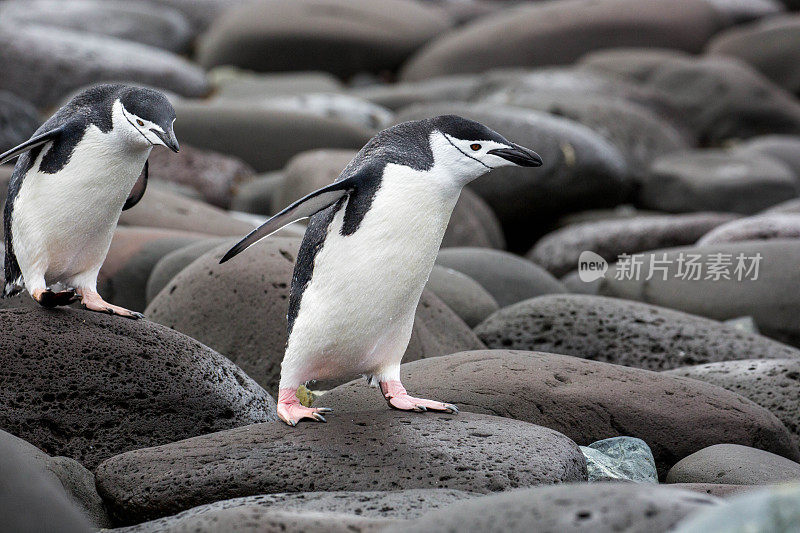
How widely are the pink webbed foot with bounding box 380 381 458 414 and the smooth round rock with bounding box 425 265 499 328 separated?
2056 mm

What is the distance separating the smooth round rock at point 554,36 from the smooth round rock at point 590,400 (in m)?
12.3

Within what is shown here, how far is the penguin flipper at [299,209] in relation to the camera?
3.33 meters

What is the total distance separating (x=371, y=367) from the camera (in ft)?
12.0

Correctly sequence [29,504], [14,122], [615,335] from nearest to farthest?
[29,504], [615,335], [14,122]

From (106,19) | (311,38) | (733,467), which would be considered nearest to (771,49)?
(311,38)

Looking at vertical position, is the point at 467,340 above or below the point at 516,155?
below

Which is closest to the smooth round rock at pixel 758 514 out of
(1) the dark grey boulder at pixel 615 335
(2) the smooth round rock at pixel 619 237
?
(1) the dark grey boulder at pixel 615 335

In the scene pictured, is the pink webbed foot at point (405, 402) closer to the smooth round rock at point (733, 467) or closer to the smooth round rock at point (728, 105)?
the smooth round rock at point (733, 467)

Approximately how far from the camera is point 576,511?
7.32 feet

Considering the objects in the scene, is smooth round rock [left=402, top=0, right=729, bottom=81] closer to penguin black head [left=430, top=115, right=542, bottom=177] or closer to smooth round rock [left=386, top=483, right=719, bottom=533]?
penguin black head [left=430, top=115, right=542, bottom=177]

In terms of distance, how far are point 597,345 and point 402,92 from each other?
343 inches

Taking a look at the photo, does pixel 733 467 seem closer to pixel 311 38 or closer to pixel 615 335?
pixel 615 335

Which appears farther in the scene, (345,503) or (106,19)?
(106,19)

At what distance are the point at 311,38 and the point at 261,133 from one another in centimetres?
642
